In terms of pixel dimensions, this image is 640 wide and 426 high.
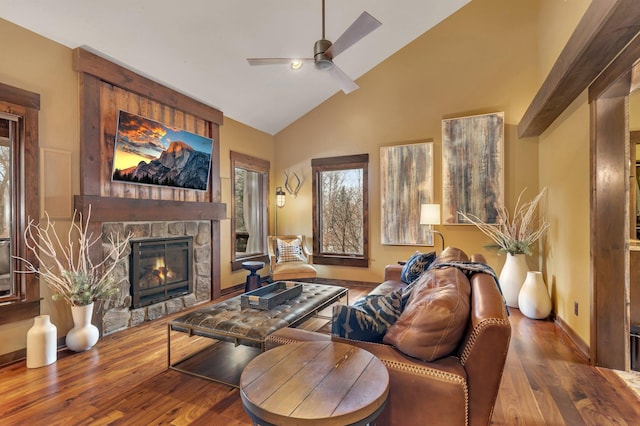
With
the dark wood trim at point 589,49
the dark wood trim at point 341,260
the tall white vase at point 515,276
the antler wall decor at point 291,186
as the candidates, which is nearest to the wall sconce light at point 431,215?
the tall white vase at point 515,276

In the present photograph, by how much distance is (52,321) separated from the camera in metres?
2.99

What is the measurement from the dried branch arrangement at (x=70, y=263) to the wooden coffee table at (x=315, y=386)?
93.4 inches

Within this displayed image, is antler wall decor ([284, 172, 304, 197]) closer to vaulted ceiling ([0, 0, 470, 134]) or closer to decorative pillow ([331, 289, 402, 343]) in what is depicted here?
vaulted ceiling ([0, 0, 470, 134])

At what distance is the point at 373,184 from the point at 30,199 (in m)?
4.37

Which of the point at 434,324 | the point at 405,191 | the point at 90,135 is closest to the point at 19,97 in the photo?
the point at 90,135

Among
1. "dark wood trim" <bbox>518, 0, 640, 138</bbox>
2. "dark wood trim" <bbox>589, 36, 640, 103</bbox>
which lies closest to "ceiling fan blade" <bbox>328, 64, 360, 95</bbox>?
"dark wood trim" <bbox>518, 0, 640, 138</bbox>

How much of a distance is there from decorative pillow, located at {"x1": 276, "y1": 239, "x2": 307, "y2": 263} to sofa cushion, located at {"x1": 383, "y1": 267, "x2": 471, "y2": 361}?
3.83 m

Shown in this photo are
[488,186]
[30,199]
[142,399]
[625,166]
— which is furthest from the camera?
[488,186]

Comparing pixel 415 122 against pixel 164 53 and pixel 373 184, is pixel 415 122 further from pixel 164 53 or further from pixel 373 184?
pixel 164 53

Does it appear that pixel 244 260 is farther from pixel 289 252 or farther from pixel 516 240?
pixel 516 240

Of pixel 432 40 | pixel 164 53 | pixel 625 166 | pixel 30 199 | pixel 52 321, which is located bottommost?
pixel 52 321

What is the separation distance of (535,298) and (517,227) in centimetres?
118

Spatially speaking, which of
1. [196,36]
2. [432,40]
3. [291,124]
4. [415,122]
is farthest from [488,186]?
[196,36]

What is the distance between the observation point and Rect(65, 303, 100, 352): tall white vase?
9.55 feet
